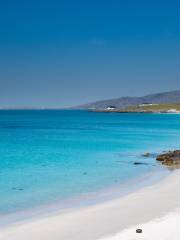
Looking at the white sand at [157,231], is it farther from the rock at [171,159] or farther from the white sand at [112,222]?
the rock at [171,159]

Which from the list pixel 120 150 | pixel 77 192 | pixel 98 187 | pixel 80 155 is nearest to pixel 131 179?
pixel 98 187

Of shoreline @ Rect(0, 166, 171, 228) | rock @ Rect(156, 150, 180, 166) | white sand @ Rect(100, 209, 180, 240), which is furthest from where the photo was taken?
rock @ Rect(156, 150, 180, 166)

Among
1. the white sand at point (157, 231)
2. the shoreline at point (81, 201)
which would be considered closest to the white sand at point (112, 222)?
the white sand at point (157, 231)

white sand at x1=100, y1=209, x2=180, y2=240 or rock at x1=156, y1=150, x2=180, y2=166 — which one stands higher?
white sand at x1=100, y1=209, x2=180, y2=240

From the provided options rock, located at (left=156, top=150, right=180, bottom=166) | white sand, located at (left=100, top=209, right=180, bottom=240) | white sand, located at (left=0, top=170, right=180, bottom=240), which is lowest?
rock, located at (left=156, top=150, right=180, bottom=166)

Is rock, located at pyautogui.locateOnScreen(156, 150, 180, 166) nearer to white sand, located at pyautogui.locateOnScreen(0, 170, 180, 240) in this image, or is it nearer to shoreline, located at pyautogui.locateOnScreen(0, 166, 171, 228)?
shoreline, located at pyautogui.locateOnScreen(0, 166, 171, 228)

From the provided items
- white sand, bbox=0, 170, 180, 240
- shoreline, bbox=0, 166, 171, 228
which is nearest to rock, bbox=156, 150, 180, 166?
shoreline, bbox=0, 166, 171, 228

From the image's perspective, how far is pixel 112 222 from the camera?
16.7 m

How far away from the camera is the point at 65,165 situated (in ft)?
121

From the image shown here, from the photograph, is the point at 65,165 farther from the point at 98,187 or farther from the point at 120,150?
the point at 120,150

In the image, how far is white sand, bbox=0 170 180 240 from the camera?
14582 millimetres

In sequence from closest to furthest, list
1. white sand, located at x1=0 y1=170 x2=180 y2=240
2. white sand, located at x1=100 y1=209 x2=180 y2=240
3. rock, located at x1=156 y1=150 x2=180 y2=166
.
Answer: white sand, located at x1=100 y1=209 x2=180 y2=240
white sand, located at x1=0 y1=170 x2=180 y2=240
rock, located at x1=156 y1=150 x2=180 y2=166

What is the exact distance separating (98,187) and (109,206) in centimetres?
631

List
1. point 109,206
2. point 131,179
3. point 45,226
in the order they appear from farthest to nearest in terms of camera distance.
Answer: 1. point 131,179
2. point 109,206
3. point 45,226
